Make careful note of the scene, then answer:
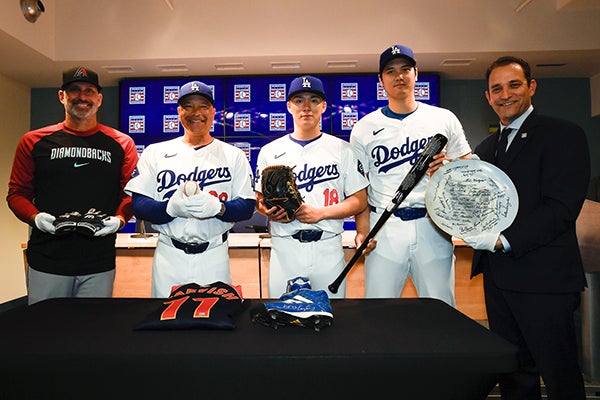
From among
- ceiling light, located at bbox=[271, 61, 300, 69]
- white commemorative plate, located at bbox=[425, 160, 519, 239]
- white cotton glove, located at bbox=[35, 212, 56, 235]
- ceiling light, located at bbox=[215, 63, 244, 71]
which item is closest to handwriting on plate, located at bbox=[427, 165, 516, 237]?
white commemorative plate, located at bbox=[425, 160, 519, 239]

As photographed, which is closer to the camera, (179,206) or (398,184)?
(179,206)

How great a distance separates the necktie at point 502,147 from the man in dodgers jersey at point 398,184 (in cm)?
25

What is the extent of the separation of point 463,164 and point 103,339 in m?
1.45

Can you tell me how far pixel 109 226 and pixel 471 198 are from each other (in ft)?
5.46

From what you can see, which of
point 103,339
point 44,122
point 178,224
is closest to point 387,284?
point 178,224

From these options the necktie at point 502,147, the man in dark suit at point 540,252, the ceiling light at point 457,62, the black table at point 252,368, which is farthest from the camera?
the ceiling light at point 457,62

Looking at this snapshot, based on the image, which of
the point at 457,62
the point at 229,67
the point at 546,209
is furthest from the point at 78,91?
the point at 457,62

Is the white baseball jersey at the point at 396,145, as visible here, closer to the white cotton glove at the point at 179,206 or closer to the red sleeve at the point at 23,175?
the white cotton glove at the point at 179,206

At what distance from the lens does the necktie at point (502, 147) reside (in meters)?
1.77

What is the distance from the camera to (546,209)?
1.58 meters

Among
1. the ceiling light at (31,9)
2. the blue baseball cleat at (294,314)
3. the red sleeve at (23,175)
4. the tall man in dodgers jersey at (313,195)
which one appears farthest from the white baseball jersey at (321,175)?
the ceiling light at (31,9)

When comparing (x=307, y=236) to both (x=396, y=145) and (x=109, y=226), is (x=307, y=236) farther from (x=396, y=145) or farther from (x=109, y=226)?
(x=109, y=226)

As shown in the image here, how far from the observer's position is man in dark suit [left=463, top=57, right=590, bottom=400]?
5.14 ft

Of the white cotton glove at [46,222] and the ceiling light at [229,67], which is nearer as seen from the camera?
the white cotton glove at [46,222]
